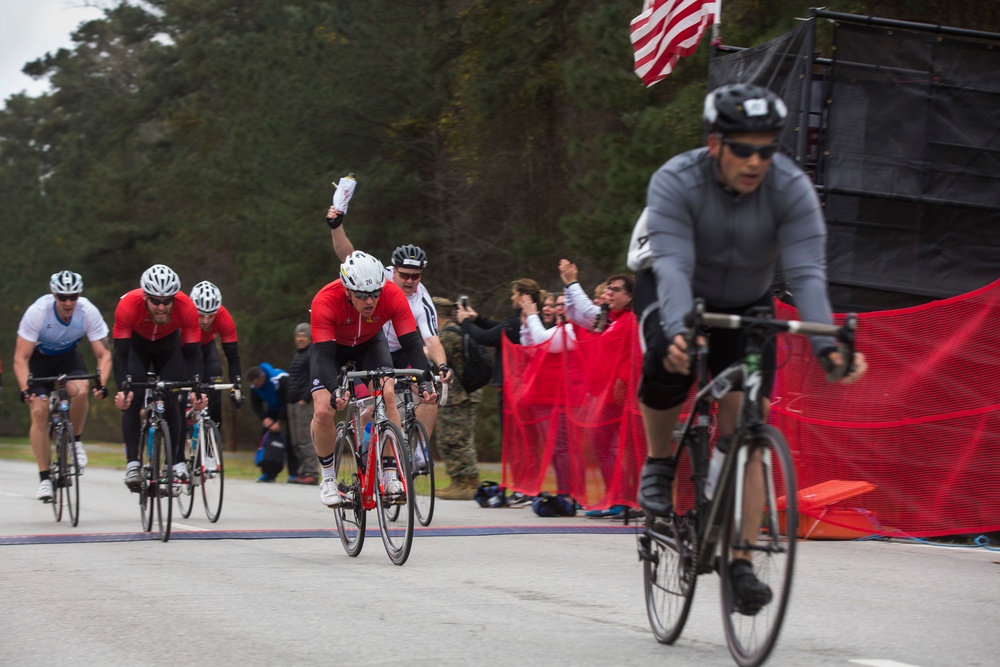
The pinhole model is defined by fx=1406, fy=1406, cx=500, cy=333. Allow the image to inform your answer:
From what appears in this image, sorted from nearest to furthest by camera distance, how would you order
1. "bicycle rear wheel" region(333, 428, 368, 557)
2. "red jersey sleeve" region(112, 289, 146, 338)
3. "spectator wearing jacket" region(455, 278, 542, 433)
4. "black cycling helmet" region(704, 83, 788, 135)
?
"black cycling helmet" region(704, 83, 788, 135)
"bicycle rear wheel" region(333, 428, 368, 557)
"red jersey sleeve" region(112, 289, 146, 338)
"spectator wearing jacket" region(455, 278, 542, 433)

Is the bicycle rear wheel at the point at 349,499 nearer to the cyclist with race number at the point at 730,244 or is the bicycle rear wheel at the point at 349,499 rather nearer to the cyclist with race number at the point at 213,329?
the cyclist with race number at the point at 213,329

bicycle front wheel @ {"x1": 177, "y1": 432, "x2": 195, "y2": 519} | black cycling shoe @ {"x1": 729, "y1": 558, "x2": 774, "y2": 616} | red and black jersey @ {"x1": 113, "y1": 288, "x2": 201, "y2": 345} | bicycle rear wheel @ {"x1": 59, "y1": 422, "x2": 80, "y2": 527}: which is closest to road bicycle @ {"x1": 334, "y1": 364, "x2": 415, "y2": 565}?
red and black jersey @ {"x1": 113, "y1": 288, "x2": 201, "y2": 345}

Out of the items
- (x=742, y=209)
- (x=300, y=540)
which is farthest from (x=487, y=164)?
(x=742, y=209)

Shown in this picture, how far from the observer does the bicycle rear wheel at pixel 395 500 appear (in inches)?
352

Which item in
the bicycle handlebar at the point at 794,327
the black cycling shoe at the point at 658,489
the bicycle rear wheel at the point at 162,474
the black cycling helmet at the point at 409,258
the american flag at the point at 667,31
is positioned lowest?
the bicycle rear wheel at the point at 162,474

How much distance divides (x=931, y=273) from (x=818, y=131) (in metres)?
1.63

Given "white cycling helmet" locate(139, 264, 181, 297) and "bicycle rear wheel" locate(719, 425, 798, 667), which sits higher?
"white cycling helmet" locate(139, 264, 181, 297)

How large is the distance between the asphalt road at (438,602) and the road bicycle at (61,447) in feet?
3.74

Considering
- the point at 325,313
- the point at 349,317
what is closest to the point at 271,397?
the point at 349,317

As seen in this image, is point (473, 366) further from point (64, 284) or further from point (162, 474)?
point (162, 474)

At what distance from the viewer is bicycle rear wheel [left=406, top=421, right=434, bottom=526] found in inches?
409

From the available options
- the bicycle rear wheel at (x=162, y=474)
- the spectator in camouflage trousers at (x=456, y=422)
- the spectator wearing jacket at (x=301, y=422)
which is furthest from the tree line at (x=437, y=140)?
the bicycle rear wheel at (x=162, y=474)

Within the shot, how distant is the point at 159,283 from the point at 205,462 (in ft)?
6.81

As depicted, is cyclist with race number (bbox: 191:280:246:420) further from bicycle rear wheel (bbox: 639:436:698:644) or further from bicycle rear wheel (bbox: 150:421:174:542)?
bicycle rear wheel (bbox: 639:436:698:644)
